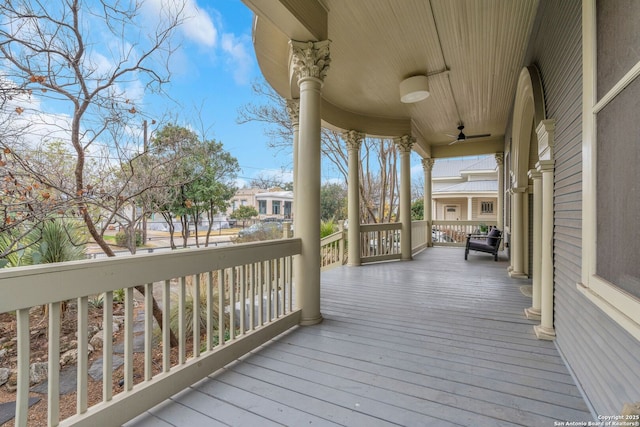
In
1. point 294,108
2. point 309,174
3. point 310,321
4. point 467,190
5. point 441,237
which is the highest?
point 294,108

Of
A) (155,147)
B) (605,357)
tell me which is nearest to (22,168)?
(155,147)

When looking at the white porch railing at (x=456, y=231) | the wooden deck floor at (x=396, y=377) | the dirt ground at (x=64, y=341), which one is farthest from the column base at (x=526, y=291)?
the white porch railing at (x=456, y=231)

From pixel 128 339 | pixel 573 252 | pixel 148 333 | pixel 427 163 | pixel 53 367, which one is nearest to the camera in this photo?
pixel 53 367

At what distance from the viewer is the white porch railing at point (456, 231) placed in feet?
32.9

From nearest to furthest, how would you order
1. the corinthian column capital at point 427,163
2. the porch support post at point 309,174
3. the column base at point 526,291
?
the porch support post at point 309,174 → the column base at point 526,291 → the corinthian column capital at point 427,163

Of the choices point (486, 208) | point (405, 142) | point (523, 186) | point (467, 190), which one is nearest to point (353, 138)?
point (405, 142)

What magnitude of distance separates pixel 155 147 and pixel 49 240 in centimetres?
158

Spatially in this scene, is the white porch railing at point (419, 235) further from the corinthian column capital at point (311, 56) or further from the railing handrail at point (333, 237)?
the corinthian column capital at point (311, 56)

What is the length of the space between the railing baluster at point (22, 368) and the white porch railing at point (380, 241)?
18.3 ft

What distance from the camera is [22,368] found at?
1293mm

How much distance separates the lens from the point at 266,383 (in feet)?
6.60

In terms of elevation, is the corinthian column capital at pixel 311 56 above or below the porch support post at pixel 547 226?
above

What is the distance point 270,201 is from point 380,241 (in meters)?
9.10

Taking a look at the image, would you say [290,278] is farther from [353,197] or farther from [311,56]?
[353,197]
